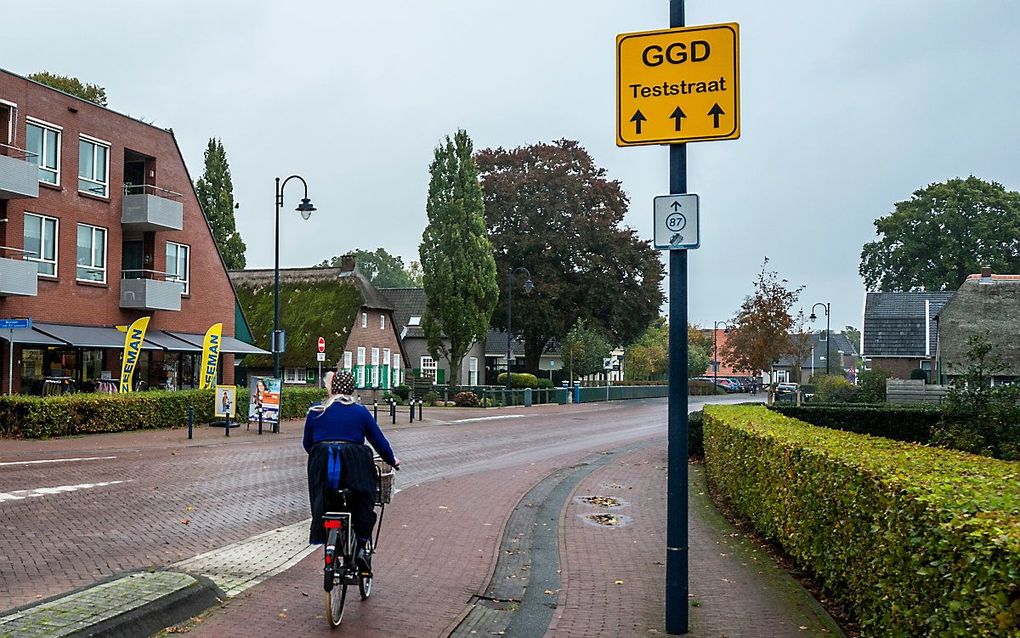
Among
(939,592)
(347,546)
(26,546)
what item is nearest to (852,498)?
(939,592)

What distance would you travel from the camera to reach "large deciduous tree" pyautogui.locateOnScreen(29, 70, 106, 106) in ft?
148

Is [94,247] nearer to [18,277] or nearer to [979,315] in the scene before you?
[18,277]

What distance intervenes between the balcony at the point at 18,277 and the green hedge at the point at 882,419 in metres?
22.1

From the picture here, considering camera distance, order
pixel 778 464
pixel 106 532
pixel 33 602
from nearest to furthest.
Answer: pixel 33 602 < pixel 778 464 < pixel 106 532

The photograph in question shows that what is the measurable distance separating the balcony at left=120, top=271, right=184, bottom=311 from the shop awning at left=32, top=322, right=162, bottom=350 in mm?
1192

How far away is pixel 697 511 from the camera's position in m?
12.8

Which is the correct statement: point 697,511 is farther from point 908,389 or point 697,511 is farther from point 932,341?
point 932,341

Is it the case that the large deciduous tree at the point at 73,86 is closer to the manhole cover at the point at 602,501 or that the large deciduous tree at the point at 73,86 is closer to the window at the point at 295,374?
the window at the point at 295,374

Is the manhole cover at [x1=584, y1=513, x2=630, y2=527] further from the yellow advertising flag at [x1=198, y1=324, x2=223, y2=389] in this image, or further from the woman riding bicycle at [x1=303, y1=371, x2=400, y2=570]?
the yellow advertising flag at [x1=198, y1=324, x2=223, y2=389]

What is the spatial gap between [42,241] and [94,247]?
7.48ft

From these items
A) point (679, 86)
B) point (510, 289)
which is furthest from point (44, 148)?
point (679, 86)

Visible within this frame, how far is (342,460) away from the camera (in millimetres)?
6762

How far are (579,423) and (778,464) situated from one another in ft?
85.5

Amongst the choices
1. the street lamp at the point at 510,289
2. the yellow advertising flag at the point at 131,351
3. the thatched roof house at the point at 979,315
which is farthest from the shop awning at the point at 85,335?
the thatched roof house at the point at 979,315
